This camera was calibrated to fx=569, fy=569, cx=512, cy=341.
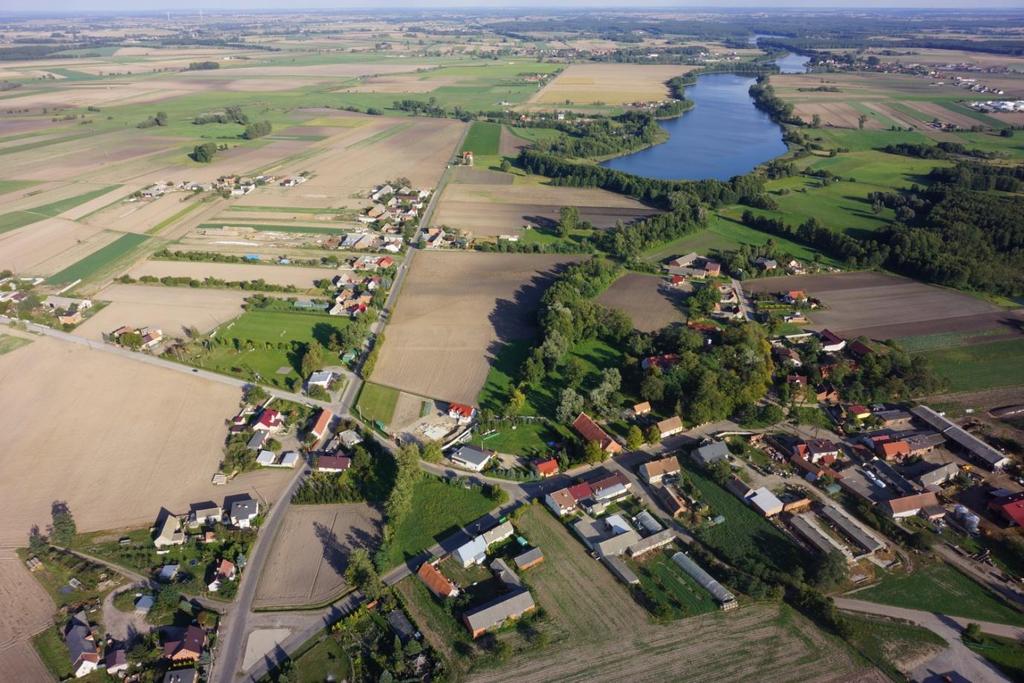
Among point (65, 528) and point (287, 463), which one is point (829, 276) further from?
point (65, 528)

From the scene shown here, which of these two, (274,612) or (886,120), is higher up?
(886,120)

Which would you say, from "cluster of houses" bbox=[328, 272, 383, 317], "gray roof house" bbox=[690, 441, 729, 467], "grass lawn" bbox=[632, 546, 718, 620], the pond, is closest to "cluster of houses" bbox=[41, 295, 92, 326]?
"cluster of houses" bbox=[328, 272, 383, 317]

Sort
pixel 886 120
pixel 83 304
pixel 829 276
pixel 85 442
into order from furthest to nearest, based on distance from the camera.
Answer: pixel 886 120
pixel 829 276
pixel 83 304
pixel 85 442

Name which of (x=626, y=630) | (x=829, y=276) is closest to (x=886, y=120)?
(x=829, y=276)

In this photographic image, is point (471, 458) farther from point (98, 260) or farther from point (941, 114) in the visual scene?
point (941, 114)

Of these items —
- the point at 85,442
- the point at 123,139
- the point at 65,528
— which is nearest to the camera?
the point at 65,528

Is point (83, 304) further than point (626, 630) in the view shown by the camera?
Yes

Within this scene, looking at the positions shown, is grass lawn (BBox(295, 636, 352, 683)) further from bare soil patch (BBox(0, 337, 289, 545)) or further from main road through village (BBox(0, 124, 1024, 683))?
bare soil patch (BBox(0, 337, 289, 545))
